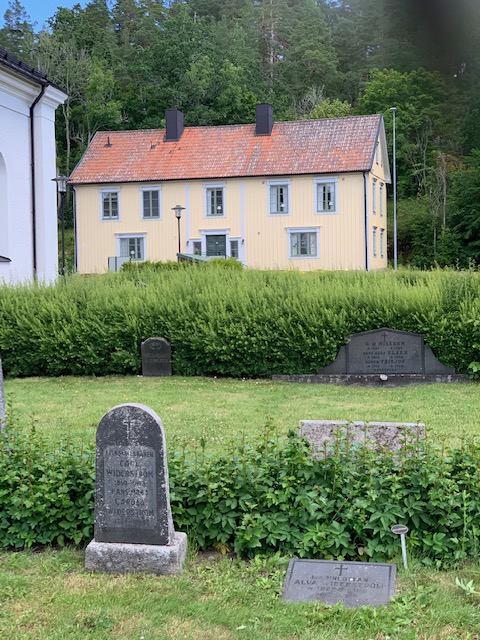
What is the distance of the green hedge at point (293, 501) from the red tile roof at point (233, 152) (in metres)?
36.5

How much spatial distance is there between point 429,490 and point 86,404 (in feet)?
24.3

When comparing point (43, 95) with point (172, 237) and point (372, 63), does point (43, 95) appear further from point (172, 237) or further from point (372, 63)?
point (372, 63)

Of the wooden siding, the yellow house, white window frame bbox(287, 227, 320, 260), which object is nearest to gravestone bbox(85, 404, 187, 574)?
the wooden siding

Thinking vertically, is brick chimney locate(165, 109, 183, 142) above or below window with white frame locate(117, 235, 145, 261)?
above

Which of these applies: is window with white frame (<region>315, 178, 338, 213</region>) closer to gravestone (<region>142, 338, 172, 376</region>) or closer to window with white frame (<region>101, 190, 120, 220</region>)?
window with white frame (<region>101, 190, 120, 220</region>)

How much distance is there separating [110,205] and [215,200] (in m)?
6.20

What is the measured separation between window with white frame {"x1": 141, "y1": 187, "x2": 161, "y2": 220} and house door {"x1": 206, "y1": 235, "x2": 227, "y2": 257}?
333 cm

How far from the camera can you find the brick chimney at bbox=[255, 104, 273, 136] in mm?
43484

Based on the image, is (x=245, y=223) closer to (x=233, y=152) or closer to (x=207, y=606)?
(x=233, y=152)

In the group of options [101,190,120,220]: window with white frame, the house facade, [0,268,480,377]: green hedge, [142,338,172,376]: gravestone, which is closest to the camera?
[0,268,480,377]: green hedge

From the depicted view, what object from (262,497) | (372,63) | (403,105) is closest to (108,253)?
(403,105)

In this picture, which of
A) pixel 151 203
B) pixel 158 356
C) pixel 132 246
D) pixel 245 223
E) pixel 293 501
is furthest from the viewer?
pixel 132 246

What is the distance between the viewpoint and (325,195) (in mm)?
41656

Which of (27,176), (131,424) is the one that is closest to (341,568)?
(131,424)
